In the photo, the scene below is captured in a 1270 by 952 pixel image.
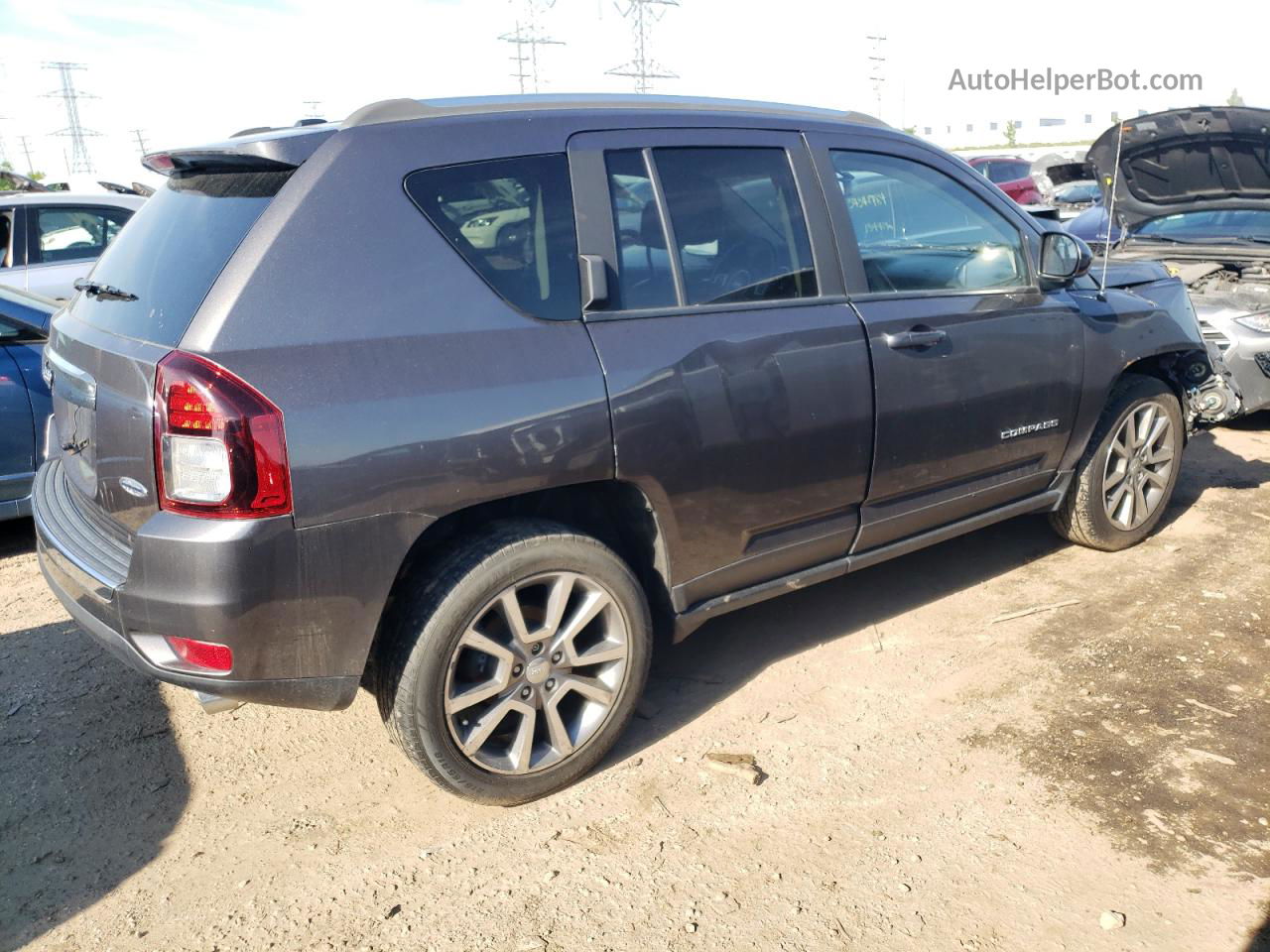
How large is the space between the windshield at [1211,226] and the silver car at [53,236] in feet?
24.3

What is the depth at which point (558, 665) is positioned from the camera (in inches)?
118

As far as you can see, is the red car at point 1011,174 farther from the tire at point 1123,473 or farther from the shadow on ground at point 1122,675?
the tire at point 1123,473

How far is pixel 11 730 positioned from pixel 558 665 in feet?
6.31

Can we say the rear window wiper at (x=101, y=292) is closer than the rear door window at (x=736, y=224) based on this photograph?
Yes

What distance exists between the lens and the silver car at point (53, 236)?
7695 mm

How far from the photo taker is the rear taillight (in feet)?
7.96

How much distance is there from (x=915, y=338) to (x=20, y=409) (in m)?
4.03

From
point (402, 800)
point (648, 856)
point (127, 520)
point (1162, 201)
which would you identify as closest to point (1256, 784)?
point (648, 856)

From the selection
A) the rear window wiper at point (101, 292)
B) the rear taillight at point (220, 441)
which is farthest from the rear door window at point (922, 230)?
the rear window wiper at point (101, 292)

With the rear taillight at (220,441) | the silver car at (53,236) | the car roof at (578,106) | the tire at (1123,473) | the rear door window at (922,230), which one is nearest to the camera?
the rear taillight at (220,441)

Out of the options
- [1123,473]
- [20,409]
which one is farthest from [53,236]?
[1123,473]

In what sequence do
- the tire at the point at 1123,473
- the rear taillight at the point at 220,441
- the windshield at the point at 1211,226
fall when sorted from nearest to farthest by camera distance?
1. the rear taillight at the point at 220,441
2. the tire at the point at 1123,473
3. the windshield at the point at 1211,226

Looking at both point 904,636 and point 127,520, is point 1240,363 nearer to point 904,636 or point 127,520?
point 904,636

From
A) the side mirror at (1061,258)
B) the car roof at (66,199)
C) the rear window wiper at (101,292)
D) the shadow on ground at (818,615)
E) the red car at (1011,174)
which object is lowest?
the shadow on ground at (818,615)
